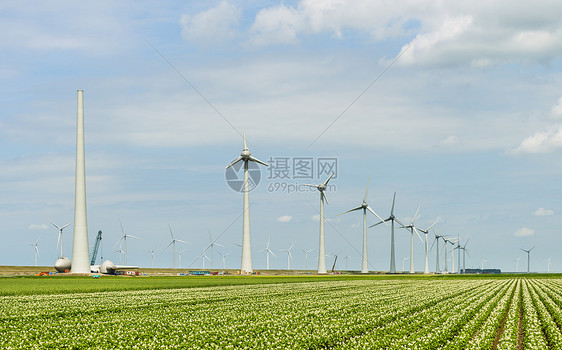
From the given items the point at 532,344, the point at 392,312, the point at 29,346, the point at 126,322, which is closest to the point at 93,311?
the point at 126,322

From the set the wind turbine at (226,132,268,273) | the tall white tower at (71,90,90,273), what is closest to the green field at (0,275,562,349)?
the tall white tower at (71,90,90,273)

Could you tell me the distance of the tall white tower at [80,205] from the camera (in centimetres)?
11562

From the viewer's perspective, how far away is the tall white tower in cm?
11562

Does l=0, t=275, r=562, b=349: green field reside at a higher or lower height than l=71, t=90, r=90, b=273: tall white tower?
lower

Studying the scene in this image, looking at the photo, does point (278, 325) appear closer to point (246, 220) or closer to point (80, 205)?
point (80, 205)

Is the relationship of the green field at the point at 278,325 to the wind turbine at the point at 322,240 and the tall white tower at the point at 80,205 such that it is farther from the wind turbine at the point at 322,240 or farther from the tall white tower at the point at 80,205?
the wind turbine at the point at 322,240

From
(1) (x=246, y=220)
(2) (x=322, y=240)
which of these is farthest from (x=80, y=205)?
(2) (x=322, y=240)

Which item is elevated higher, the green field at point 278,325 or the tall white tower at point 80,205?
the tall white tower at point 80,205


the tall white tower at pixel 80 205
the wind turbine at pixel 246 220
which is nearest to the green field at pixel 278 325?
the tall white tower at pixel 80 205

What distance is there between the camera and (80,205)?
115750 mm

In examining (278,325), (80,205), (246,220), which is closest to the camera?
(278,325)

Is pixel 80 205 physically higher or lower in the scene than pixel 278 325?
higher

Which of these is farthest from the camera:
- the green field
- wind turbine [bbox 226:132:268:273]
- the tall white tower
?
wind turbine [bbox 226:132:268:273]

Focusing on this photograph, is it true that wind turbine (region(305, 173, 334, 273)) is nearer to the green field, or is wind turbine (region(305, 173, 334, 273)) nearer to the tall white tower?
the tall white tower
